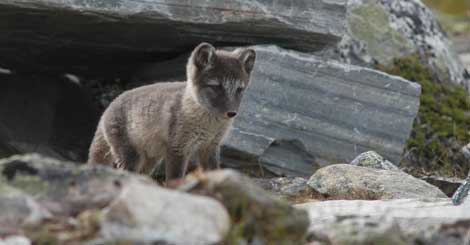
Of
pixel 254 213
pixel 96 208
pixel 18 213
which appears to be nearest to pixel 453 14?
pixel 254 213

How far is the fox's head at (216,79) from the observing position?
7992 mm

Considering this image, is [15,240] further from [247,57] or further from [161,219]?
[247,57]

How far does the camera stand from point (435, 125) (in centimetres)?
1070

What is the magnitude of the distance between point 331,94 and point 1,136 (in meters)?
3.48

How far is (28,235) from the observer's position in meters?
3.88

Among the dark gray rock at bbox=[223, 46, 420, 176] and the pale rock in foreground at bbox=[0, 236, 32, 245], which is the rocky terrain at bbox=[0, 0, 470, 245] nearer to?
the dark gray rock at bbox=[223, 46, 420, 176]

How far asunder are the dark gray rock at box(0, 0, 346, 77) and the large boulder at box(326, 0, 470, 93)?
1.34 m

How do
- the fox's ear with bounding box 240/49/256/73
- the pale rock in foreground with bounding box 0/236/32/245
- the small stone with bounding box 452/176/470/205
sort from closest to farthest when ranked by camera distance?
the pale rock in foreground with bounding box 0/236/32/245 → the small stone with bounding box 452/176/470/205 → the fox's ear with bounding box 240/49/256/73

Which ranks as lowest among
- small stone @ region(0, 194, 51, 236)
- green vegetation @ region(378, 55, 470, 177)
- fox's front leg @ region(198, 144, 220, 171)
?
green vegetation @ region(378, 55, 470, 177)

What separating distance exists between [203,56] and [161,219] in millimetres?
4446

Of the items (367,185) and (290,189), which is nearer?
(367,185)

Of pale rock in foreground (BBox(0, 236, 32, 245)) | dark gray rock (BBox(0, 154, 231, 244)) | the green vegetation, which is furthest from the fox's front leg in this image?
pale rock in foreground (BBox(0, 236, 32, 245))

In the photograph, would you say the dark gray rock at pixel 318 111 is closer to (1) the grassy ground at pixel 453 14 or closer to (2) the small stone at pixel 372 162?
(2) the small stone at pixel 372 162

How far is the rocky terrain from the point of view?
7586 millimetres
